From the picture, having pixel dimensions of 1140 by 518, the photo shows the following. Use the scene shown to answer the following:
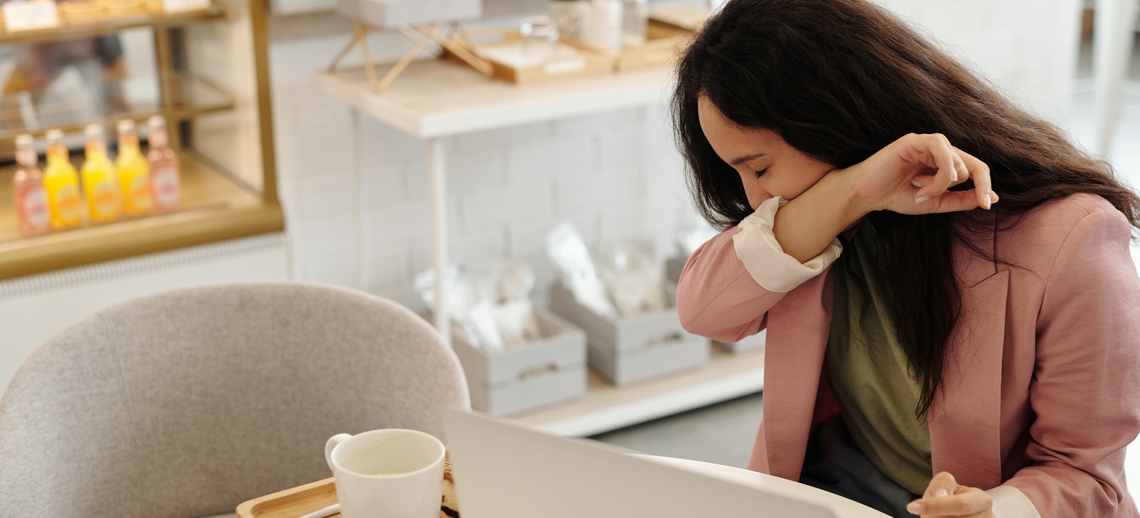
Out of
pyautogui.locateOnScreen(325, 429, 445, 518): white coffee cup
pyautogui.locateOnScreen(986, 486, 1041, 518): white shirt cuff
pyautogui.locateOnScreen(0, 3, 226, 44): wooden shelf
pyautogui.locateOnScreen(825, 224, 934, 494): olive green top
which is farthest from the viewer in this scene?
pyautogui.locateOnScreen(0, 3, 226, 44): wooden shelf

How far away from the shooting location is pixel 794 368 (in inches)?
41.3

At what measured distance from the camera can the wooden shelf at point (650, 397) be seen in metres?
2.32

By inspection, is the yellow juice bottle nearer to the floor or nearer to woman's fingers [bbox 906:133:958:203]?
the floor

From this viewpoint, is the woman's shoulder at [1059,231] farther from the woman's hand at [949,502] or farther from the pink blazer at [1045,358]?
the woman's hand at [949,502]

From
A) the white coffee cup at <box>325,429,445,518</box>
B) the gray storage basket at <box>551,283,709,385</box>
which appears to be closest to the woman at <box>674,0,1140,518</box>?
the white coffee cup at <box>325,429,445,518</box>

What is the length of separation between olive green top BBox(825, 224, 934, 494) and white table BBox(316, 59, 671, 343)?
975 mm

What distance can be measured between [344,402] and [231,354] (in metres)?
0.15

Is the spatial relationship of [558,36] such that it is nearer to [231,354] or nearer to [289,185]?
[289,185]

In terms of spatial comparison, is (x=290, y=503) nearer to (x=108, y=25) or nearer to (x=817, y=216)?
(x=817, y=216)

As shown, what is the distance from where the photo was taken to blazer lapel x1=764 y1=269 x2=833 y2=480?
103 centimetres

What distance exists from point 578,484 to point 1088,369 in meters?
0.58

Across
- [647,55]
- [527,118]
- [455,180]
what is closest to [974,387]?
[527,118]

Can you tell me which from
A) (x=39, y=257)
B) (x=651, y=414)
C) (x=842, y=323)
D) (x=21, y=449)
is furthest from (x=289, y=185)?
(x=842, y=323)

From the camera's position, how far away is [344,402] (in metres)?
1.19
